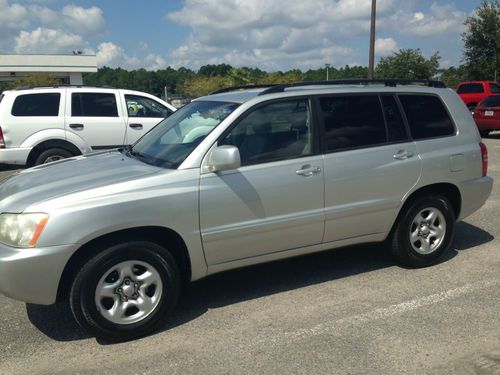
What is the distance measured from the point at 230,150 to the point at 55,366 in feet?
6.05

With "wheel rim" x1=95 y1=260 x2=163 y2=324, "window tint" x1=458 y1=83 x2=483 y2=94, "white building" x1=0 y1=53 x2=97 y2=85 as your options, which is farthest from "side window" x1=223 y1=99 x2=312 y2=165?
"white building" x1=0 y1=53 x2=97 y2=85

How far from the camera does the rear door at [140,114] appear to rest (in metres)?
9.63

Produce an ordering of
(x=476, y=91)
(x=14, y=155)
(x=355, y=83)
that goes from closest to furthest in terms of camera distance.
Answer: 1. (x=355, y=83)
2. (x=14, y=155)
3. (x=476, y=91)

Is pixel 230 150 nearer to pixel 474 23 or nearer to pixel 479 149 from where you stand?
pixel 479 149

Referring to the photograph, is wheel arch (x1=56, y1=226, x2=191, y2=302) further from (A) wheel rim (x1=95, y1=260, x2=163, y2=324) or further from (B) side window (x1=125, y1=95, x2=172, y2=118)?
(B) side window (x1=125, y1=95, x2=172, y2=118)

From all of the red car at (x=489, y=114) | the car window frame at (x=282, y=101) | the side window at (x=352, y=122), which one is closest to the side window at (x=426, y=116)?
the side window at (x=352, y=122)

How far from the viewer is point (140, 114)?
984cm

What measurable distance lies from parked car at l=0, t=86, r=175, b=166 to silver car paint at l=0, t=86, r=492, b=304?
4.98 metres

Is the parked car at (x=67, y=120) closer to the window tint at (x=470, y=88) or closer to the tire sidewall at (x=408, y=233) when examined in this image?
the tire sidewall at (x=408, y=233)

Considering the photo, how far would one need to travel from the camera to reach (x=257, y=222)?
382cm

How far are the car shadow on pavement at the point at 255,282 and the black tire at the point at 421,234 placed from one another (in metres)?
0.26

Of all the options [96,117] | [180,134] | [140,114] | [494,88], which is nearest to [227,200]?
[180,134]

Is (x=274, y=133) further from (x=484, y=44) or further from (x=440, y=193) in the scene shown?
(x=484, y=44)

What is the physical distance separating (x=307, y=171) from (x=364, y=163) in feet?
1.97
